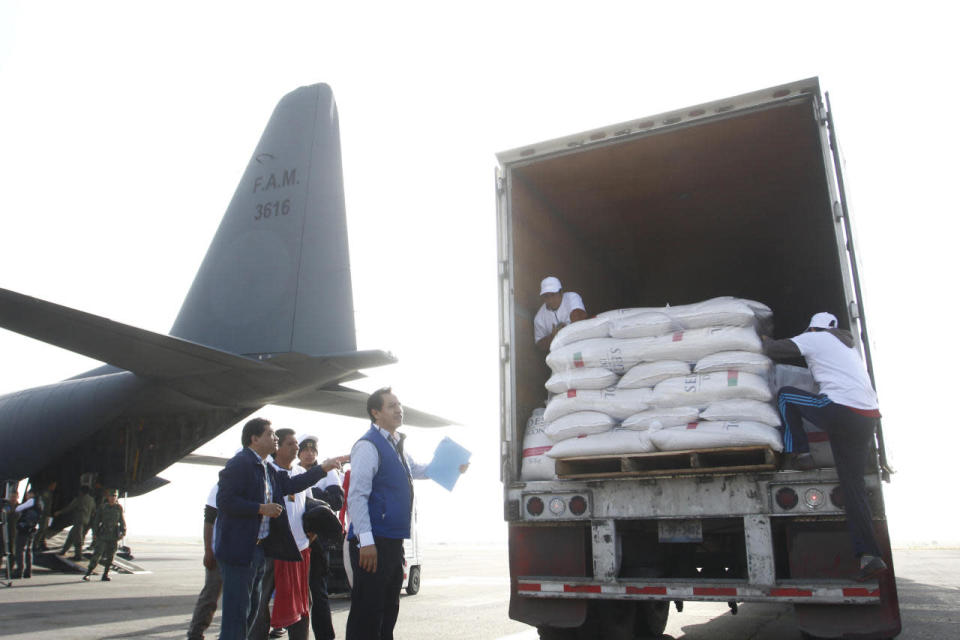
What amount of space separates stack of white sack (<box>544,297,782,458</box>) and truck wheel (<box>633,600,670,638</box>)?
5.76ft

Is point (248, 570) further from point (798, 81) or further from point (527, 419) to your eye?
point (798, 81)

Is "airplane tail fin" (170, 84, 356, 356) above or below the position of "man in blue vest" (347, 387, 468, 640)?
above

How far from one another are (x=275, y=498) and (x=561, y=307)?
2668mm

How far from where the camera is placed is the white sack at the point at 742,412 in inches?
178

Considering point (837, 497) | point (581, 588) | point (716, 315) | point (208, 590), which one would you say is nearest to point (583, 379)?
point (716, 315)

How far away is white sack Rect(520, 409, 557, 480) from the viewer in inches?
204

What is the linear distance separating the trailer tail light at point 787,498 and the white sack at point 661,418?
0.66 meters

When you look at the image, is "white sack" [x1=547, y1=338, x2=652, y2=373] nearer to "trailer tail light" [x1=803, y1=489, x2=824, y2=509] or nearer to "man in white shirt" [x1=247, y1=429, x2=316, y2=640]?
"trailer tail light" [x1=803, y1=489, x2=824, y2=509]

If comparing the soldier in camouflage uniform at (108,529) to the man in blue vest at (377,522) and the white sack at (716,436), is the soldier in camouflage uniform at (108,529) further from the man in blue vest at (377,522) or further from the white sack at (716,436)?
the white sack at (716,436)

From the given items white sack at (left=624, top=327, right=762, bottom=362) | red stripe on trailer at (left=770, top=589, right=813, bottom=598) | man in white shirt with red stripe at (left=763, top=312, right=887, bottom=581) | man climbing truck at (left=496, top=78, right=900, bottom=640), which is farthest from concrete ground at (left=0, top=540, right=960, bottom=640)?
white sack at (left=624, top=327, right=762, bottom=362)

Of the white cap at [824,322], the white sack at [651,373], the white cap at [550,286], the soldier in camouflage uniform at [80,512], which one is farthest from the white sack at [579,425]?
the soldier in camouflage uniform at [80,512]

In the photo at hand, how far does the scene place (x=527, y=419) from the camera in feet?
18.5

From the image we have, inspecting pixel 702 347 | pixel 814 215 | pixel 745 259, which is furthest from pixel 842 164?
pixel 745 259

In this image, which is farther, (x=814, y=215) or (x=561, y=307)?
(x=814, y=215)
